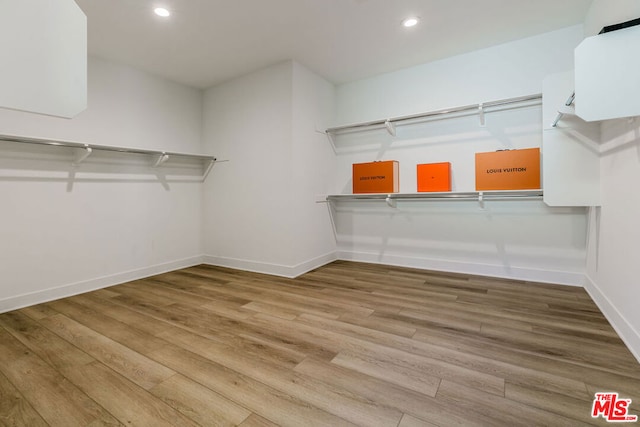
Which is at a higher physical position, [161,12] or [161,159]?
[161,12]

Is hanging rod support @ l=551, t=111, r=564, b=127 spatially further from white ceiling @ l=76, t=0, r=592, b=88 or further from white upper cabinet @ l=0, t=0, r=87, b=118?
white upper cabinet @ l=0, t=0, r=87, b=118

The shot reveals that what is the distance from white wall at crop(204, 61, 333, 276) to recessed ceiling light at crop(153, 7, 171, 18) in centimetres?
114

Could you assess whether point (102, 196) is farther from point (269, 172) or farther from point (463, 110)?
point (463, 110)

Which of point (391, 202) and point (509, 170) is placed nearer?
point (509, 170)

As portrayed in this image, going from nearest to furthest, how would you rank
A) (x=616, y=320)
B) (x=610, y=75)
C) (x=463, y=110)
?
(x=610, y=75), (x=616, y=320), (x=463, y=110)

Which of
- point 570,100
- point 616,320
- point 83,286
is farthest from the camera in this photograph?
point 83,286

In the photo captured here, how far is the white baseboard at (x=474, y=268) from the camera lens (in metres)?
2.61

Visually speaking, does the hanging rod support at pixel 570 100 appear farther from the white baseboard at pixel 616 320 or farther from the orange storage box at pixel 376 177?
the orange storage box at pixel 376 177

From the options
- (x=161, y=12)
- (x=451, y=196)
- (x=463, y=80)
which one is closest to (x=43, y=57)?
(x=161, y=12)

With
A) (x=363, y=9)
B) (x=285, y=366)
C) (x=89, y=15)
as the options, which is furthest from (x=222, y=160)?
(x=285, y=366)

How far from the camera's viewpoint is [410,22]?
2.43 meters

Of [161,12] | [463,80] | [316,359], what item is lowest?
[316,359]

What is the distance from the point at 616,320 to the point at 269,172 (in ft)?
9.78

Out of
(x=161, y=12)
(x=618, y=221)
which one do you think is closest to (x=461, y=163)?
(x=618, y=221)
